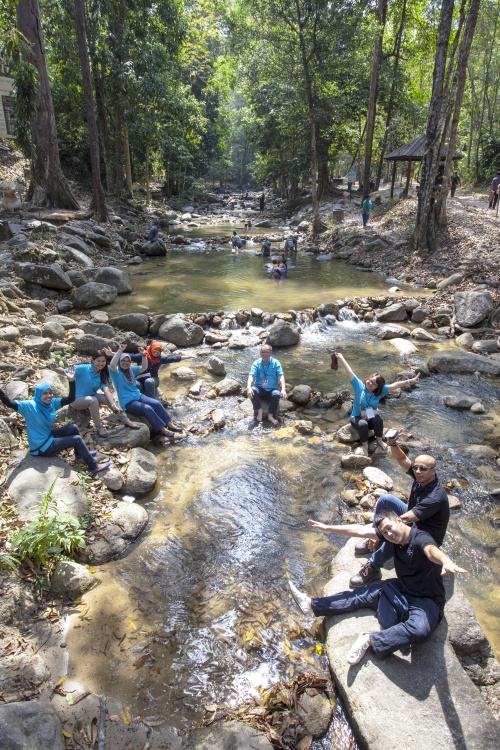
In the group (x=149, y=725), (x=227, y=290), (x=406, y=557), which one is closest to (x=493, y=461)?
(x=406, y=557)

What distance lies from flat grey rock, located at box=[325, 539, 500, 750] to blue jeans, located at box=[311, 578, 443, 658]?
0.44 ft

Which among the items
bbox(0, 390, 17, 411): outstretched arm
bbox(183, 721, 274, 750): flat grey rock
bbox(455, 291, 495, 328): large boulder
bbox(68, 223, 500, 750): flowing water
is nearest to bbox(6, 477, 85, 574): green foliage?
bbox(68, 223, 500, 750): flowing water

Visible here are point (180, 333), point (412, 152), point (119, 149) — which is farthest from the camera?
point (119, 149)

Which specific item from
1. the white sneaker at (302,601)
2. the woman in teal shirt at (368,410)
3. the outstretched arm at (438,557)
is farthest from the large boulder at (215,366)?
the outstretched arm at (438,557)

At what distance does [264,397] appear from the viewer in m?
7.77

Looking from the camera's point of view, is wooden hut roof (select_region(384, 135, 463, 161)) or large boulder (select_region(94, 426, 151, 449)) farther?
wooden hut roof (select_region(384, 135, 463, 161))

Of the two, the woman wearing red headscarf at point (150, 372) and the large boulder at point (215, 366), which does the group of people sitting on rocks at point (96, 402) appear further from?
the large boulder at point (215, 366)

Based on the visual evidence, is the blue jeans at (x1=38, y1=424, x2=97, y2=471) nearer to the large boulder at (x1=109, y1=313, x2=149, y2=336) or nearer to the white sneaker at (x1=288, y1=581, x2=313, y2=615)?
the white sneaker at (x1=288, y1=581, x2=313, y2=615)

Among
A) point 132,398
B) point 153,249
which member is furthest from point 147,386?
point 153,249

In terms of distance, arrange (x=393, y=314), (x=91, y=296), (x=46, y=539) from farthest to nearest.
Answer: (x=393, y=314) → (x=91, y=296) → (x=46, y=539)

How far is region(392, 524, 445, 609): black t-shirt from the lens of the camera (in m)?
3.59

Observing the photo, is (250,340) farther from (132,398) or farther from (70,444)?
(70,444)

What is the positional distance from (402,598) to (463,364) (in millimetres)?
6679

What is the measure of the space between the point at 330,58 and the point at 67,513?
68.1ft
